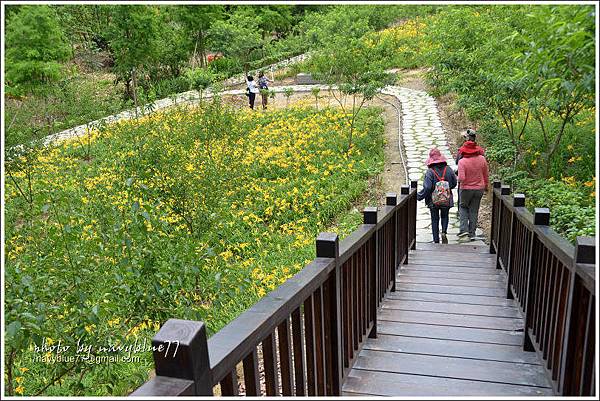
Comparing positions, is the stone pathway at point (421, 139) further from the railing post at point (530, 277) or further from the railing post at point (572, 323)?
the railing post at point (572, 323)

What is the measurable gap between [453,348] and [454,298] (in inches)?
42.0

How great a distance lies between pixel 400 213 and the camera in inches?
209

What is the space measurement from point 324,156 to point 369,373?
8.15 metres

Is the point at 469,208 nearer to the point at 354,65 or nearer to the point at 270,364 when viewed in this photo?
the point at 354,65

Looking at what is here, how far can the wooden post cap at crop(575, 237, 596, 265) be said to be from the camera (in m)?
1.97

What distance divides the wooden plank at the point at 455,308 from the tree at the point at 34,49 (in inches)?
520

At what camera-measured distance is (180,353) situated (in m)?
1.15

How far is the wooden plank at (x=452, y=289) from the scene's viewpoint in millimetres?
4711

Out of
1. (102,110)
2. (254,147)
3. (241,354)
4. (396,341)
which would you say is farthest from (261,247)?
(102,110)

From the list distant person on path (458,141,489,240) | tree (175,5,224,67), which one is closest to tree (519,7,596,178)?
distant person on path (458,141,489,240)

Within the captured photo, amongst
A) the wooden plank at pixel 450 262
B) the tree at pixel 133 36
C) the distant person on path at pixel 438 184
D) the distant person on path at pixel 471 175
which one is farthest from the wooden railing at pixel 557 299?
the tree at pixel 133 36

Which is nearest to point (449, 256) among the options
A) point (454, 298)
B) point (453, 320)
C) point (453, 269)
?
point (453, 269)

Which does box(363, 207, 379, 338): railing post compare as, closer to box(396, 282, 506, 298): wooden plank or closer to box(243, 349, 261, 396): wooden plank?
box(396, 282, 506, 298): wooden plank

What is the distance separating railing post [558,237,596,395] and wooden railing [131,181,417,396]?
1013mm
